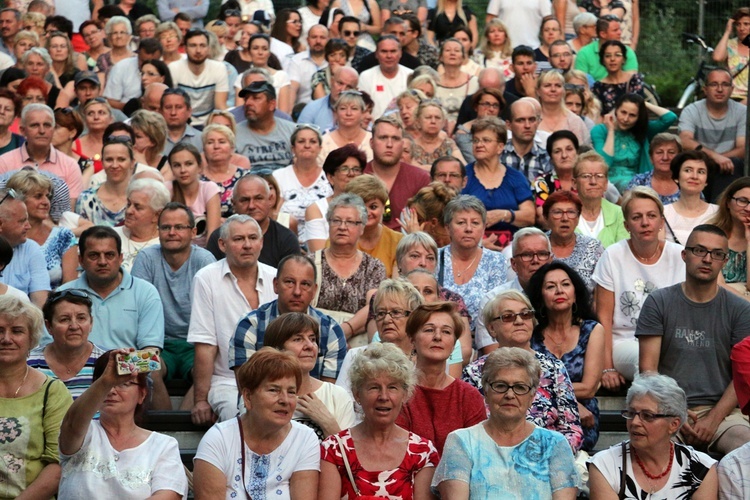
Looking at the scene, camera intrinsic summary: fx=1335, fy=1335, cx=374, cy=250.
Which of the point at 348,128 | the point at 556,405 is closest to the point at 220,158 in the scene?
the point at 348,128

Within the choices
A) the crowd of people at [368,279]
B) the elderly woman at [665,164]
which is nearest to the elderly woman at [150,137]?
the crowd of people at [368,279]

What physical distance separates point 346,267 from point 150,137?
3.01m

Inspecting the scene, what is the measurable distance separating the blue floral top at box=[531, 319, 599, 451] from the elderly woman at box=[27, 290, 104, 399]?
235cm

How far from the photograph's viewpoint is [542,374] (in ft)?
21.4

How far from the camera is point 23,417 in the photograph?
20.0ft

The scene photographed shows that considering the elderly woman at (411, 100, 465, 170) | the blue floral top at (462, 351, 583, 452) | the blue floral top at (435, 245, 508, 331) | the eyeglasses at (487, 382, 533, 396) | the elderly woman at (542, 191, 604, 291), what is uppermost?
the elderly woman at (411, 100, 465, 170)

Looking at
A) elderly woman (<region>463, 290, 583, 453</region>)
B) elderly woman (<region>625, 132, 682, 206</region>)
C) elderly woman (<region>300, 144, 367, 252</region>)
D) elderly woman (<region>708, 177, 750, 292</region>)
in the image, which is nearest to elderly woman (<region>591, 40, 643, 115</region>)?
elderly woman (<region>625, 132, 682, 206</region>)

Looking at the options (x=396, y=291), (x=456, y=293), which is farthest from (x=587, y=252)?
(x=396, y=291)

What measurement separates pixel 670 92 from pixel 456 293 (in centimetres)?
1052

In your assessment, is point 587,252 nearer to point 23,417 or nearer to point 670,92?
point 23,417

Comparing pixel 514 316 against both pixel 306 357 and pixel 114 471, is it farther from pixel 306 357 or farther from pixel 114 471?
pixel 114 471

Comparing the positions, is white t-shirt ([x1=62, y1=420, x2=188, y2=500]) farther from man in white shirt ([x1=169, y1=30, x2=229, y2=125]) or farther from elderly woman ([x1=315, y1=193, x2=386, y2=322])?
man in white shirt ([x1=169, y1=30, x2=229, y2=125])

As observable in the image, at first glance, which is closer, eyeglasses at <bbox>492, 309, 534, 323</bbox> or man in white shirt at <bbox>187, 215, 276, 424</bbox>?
→ eyeglasses at <bbox>492, 309, 534, 323</bbox>

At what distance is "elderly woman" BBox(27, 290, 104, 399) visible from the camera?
6707 millimetres
